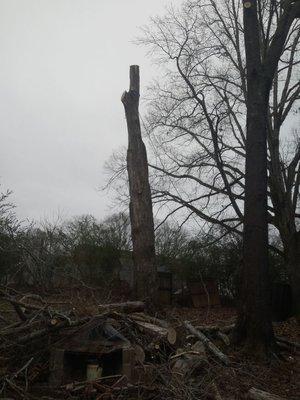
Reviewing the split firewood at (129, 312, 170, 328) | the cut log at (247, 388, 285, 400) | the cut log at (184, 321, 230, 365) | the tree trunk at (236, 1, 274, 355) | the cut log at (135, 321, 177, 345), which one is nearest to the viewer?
the cut log at (247, 388, 285, 400)

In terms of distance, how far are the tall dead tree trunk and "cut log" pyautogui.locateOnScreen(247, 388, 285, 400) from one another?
3.75 m

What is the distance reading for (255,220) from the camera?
827cm

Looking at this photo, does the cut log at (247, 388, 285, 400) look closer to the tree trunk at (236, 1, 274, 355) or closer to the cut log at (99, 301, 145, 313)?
the tree trunk at (236, 1, 274, 355)

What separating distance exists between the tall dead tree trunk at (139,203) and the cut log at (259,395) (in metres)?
3.75

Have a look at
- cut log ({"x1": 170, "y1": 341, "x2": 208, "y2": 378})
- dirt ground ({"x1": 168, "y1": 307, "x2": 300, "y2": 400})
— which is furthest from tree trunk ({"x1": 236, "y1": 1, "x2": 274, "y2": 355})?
cut log ({"x1": 170, "y1": 341, "x2": 208, "y2": 378})

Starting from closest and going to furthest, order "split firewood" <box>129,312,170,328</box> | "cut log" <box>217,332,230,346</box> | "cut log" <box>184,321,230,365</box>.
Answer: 1. "cut log" <box>184,321,230,365</box>
2. "split firewood" <box>129,312,170,328</box>
3. "cut log" <box>217,332,230,346</box>

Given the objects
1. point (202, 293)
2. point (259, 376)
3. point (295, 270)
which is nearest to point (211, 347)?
point (259, 376)

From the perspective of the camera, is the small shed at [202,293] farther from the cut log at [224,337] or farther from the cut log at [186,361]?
the cut log at [186,361]

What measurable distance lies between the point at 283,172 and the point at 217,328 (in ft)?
29.7

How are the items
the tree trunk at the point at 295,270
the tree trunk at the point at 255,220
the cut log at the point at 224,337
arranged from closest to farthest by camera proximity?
the tree trunk at the point at 255,220
the cut log at the point at 224,337
the tree trunk at the point at 295,270

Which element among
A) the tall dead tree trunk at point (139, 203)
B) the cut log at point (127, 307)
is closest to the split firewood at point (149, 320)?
the cut log at point (127, 307)

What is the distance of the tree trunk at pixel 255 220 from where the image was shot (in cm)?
780

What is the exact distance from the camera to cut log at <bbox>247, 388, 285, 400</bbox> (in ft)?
17.8

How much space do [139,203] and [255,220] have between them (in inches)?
113
